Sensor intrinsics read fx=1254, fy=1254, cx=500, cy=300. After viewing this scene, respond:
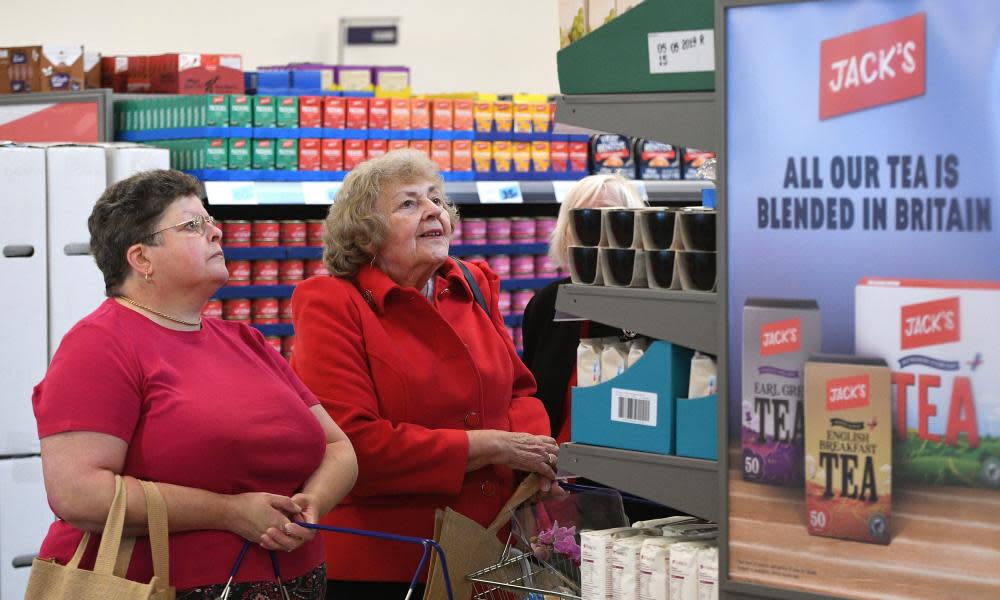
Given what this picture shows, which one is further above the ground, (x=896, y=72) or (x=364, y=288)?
(x=896, y=72)

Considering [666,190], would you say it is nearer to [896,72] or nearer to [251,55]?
[896,72]

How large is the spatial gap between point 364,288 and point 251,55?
27.1 ft

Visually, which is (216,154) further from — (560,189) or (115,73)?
A: (560,189)

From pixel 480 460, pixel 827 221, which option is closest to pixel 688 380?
pixel 827 221

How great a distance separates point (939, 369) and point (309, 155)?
414cm

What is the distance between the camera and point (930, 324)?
1.84 meters

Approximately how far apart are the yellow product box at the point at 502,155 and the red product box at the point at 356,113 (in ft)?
2.27

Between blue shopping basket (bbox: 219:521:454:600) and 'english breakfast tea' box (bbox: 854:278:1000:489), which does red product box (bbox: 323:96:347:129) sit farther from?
'english breakfast tea' box (bbox: 854:278:1000:489)

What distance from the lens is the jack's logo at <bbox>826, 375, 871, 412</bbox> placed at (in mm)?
1890

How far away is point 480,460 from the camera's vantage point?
10.1 feet

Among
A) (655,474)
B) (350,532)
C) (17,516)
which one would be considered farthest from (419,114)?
(655,474)

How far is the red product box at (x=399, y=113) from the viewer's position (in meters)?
5.88

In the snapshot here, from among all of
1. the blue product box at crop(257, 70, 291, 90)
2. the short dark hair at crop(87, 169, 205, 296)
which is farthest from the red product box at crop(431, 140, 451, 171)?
the short dark hair at crop(87, 169, 205, 296)

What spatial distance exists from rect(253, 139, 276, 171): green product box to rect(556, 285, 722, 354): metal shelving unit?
3.38 meters
